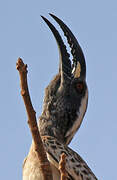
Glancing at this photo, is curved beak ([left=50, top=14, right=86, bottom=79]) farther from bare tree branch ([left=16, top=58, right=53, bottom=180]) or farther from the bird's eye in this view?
bare tree branch ([left=16, top=58, right=53, bottom=180])

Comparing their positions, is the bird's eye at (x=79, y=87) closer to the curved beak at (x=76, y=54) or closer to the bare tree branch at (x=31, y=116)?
the curved beak at (x=76, y=54)

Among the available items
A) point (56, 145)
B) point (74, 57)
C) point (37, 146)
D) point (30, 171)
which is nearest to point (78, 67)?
point (74, 57)

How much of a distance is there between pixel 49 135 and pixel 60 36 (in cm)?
123

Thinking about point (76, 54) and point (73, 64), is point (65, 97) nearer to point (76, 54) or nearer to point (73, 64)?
point (73, 64)

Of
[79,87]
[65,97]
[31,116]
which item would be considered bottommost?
[31,116]

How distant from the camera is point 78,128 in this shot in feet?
19.5

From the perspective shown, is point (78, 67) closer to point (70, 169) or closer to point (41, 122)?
point (41, 122)

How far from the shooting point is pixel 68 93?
6047 mm

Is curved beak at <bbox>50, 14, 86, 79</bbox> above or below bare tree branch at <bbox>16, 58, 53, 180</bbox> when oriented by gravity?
above

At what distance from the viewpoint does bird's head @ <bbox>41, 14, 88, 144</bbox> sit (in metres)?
5.92

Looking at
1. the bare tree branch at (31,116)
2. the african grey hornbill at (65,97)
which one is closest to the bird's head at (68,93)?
the african grey hornbill at (65,97)

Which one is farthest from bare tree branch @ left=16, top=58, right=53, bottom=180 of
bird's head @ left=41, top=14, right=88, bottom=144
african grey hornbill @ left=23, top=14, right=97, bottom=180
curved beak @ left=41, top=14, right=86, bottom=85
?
curved beak @ left=41, top=14, right=86, bottom=85

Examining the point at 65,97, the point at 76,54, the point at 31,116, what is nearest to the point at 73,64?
the point at 76,54

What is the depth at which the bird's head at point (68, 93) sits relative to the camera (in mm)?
5922
